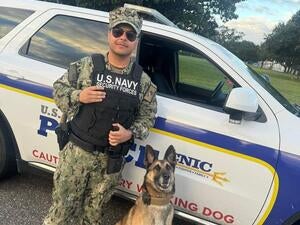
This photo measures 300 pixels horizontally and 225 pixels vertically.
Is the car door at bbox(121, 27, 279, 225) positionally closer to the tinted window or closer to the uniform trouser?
the tinted window

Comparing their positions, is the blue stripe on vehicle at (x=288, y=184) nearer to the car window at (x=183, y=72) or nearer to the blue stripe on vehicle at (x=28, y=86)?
the car window at (x=183, y=72)

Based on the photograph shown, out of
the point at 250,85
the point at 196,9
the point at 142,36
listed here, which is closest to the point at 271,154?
the point at 250,85

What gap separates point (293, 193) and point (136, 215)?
1136mm

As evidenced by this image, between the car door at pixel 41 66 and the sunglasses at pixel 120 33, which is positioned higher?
the sunglasses at pixel 120 33

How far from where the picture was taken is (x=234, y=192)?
3436 millimetres

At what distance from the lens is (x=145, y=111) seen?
10.4 ft

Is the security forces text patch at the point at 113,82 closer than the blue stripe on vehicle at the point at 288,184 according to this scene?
Yes

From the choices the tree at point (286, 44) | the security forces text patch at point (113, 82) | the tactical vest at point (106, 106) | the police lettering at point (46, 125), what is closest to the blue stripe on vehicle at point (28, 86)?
the police lettering at point (46, 125)

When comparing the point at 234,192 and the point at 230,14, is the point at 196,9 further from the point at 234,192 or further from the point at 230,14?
the point at 234,192

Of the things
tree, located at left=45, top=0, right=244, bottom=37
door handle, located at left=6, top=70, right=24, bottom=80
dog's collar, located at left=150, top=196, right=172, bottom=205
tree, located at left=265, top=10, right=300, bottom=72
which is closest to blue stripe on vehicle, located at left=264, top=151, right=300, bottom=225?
dog's collar, located at left=150, top=196, right=172, bottom=205

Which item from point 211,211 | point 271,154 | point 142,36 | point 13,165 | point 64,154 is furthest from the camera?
point 13,165

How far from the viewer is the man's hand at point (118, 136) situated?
2930 millimetres

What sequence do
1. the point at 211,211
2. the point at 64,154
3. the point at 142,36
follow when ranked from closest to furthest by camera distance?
the point at 64,154
the point at 211,211
the point at 142,36

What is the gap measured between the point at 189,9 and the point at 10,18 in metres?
18.6
